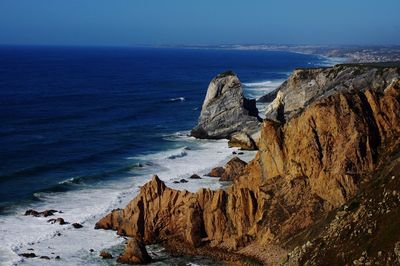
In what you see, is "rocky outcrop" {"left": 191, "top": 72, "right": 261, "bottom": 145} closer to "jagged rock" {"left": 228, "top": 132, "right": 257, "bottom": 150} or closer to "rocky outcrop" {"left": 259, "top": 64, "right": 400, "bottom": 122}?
"rocky outcrop" {"left": 259, "top": 64, "right": 400, "bottom": 122}

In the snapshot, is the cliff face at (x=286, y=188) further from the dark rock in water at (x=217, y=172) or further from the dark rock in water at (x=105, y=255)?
the dark rock in water at (x=217, y=172)

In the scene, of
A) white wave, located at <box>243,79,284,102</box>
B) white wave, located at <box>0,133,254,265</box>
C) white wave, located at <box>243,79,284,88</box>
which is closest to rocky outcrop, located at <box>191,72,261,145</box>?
white wave, located at <box>0,133,254,265</box>

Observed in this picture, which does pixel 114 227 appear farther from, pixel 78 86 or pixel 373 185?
pixel 78 86

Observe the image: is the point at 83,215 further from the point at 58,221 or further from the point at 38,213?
the point at 38,213

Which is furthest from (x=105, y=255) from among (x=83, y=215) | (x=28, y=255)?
(x=83, y=215)

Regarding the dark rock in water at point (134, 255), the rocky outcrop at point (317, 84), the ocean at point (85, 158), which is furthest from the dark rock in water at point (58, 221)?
the rocky outcrop at point (317, 84)

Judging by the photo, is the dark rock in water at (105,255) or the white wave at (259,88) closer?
the dark rock in water at (105,255)
